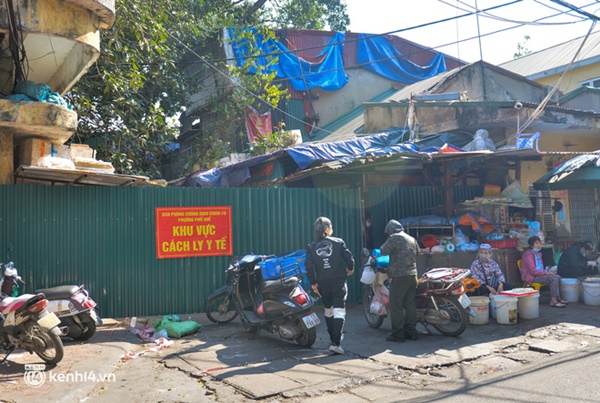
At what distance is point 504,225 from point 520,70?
646 inches

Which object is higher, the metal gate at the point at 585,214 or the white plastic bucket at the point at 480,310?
the metal gate at the point at 585,214

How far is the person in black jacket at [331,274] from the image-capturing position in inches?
274

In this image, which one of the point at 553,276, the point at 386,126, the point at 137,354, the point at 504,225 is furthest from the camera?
the point at 386,126

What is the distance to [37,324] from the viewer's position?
247 inches

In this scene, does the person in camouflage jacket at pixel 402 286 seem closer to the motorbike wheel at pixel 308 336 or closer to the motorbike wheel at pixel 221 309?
the motorbike wheel at pixel 308 336

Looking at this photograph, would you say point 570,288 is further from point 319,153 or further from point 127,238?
point 127,238

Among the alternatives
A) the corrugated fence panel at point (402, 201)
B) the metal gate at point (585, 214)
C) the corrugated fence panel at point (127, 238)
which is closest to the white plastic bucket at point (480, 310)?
the corrugated fence panel at point (402, 201)

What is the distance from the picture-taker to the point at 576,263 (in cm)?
1041

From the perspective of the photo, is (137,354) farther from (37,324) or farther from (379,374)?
(379,374)

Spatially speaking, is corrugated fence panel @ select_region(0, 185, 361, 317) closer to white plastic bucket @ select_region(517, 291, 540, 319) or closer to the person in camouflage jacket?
the person in camouflage jacket

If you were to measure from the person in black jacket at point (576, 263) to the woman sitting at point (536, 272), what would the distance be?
461 millimetres

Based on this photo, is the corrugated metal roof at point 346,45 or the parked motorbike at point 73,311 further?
the corrugated metal roof at point 346,45

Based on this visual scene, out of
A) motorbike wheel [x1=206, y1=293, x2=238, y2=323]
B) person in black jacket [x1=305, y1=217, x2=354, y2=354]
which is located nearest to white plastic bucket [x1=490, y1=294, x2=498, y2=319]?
person in black jacket [x1=305, y1=217, x2=354, y2=354]

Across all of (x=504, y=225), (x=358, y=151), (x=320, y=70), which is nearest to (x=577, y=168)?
(x=504, y=225)
